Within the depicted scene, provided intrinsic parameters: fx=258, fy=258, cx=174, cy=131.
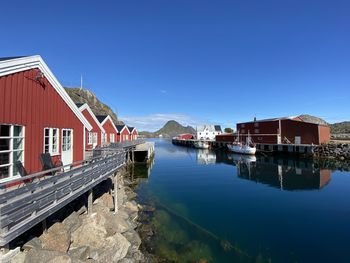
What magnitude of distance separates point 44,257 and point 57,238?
6.17ft

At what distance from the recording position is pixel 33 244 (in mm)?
7711

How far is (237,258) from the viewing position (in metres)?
11.8

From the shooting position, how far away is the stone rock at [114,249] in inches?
383

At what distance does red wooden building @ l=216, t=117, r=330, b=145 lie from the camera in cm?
→ 5697

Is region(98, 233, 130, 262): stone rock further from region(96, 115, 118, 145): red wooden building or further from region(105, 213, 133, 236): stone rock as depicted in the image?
region(96, 115, 118, 145): red wooden building

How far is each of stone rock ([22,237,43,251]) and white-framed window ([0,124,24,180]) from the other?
9.52 feet

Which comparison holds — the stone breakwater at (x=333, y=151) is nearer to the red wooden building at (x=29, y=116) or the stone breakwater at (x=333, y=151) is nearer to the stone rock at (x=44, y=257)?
the red wooden building at (x=29, y=116)

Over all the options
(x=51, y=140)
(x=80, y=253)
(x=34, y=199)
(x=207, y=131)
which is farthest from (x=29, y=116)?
(x=207, y=131)

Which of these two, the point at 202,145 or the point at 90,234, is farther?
the point at 202,145

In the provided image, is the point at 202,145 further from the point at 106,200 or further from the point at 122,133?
the point at 106,200

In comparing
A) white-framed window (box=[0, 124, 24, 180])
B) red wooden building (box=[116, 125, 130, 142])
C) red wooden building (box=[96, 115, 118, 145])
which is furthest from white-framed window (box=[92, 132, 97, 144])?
white-framed window (box=[0, 124, 24, 180])

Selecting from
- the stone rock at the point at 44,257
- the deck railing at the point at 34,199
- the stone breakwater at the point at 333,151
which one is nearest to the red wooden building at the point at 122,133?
the deck railing at the point at 34,199

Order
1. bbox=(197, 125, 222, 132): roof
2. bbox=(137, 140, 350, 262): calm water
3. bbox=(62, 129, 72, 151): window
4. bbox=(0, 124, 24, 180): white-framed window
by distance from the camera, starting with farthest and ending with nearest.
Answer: bbox=(197, 125, 222, 132): roof
bbox=(62, 129, 72, 151): window
bbox=(137, 140, 350, 262): calm water
bbox=(0, 124, 24, 180): white-framed window

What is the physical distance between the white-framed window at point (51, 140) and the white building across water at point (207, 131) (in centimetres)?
11419
